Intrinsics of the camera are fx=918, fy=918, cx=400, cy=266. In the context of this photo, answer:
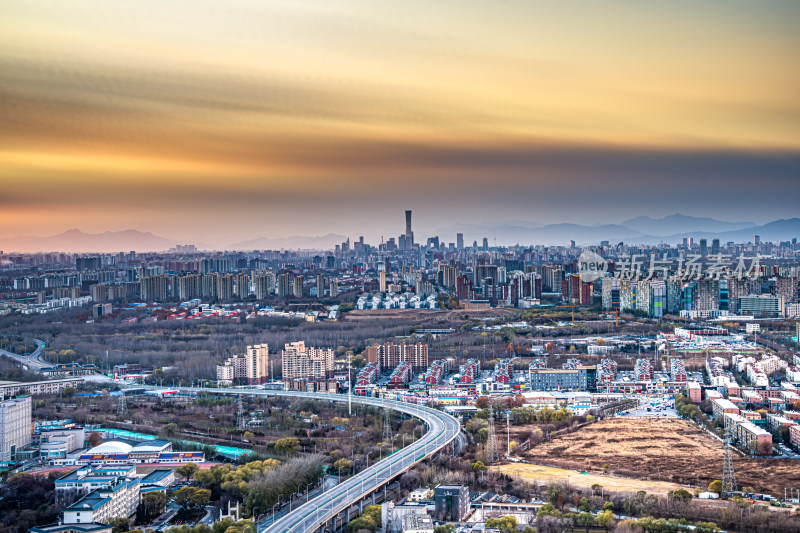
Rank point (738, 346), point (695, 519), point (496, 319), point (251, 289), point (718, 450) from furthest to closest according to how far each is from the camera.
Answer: point (251, 289) < point (496, 319) < point (738, 346) < point (718, 450) < point (695, 519)

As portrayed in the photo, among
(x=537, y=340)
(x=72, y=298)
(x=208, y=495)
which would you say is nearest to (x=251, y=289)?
(x=72, y=298)

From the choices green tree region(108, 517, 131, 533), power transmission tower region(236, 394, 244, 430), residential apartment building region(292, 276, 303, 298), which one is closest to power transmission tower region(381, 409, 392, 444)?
power transmission tower region(236, 394, 244, 430)

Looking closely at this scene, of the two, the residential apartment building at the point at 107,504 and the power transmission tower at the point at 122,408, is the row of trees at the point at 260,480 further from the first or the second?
the power transmission tower at the point at 122,408

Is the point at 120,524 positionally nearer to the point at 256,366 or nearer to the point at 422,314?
the point at 256,366

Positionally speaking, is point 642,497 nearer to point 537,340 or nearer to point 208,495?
point 208,495

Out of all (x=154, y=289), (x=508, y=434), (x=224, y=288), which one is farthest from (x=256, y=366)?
(x=154, y=289)

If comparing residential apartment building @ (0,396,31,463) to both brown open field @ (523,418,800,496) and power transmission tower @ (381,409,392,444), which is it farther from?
brown open field @ (523,418,800,496)
